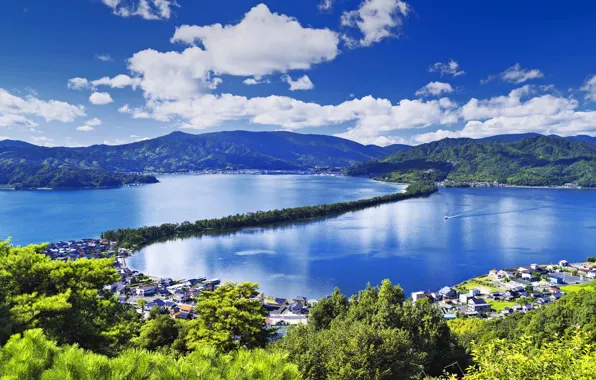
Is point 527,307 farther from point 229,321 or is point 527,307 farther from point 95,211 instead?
point 95,211

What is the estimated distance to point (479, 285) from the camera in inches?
894

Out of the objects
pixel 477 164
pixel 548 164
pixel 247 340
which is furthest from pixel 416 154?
pixel 247 340

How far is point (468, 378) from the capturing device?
2.34 meters

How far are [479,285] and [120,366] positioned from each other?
24.7 m

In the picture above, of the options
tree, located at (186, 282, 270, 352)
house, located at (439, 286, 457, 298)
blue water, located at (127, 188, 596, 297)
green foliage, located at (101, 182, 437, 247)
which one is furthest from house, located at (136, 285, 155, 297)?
house, located at (439, 286, 457, 298)

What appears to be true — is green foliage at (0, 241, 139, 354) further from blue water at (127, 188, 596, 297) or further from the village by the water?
blue water at (127, 188, 596, 297)

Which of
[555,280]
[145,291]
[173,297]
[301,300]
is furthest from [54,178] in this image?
[555,280]

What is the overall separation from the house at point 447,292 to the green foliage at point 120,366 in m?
20.8

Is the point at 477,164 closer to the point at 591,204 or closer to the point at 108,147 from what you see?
the point at 591,204

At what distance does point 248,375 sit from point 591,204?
71.2 m

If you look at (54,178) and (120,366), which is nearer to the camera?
(120,366)

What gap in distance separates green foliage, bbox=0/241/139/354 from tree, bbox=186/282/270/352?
1.51 meters

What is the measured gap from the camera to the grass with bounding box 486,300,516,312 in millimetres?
19925

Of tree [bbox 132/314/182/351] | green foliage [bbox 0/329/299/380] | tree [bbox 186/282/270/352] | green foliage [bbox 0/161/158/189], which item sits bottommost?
tree [bbox 132/314/182/351]
